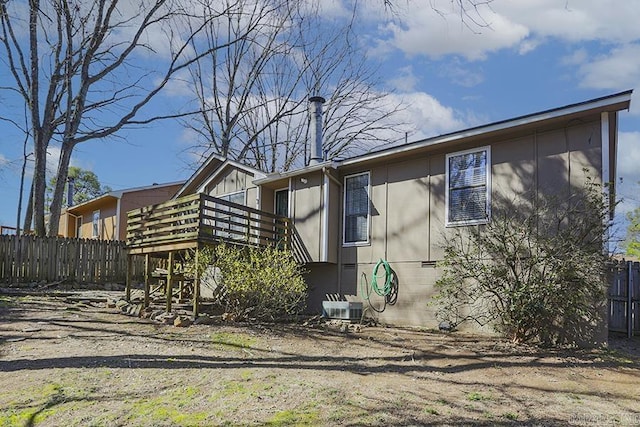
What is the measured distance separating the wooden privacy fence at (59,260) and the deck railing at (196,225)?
11.1 feet

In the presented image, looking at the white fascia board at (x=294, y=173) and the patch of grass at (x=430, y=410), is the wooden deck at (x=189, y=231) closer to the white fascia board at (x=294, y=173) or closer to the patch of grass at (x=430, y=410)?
the white fascia board at (x=294, y=173)

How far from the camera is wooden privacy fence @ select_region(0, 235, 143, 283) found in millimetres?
14617

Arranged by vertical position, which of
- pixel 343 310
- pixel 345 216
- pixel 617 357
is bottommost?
pixel 617 357

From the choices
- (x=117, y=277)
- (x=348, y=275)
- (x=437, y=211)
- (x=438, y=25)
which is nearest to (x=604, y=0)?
(x=438, y=25)

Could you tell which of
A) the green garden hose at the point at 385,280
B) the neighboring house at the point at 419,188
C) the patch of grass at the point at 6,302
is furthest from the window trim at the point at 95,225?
the green garden hose at the point at 385,280

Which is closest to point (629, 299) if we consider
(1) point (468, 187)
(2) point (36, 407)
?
(1) point (468, 187)

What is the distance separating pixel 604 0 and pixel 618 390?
13.6 ft

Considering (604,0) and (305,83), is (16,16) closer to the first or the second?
(604,0)

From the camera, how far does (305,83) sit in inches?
998

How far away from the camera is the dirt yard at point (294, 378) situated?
15.1 ft

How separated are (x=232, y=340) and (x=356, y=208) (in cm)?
441

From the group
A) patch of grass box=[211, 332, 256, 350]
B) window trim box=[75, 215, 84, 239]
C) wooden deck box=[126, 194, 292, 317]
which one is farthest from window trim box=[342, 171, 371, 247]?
window trim box=[75, 215, 84, 239]

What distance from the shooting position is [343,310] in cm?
1035

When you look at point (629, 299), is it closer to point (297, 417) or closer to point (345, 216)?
point (345, 216)
